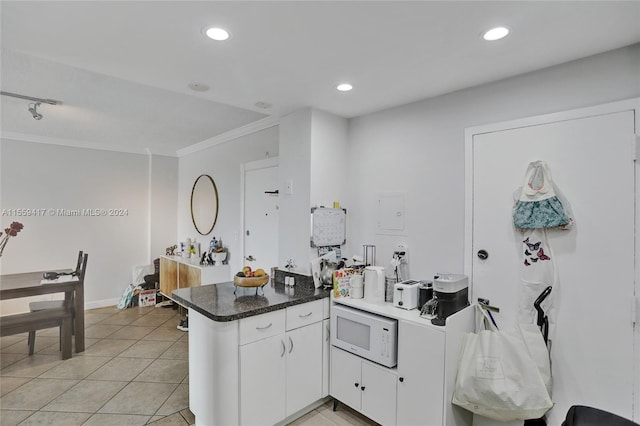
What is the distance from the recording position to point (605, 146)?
1790mm

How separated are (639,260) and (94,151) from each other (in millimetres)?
6190

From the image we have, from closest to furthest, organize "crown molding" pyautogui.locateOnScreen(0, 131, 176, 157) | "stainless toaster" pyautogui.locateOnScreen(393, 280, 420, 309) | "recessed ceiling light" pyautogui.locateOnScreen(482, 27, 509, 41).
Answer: "recessed ceiling light" pyautogui.locateOnScreen(482, 27, 509, 41) → "stainless toaster" pyautogui.locateOnScreen(393, 280, 420, 309) → "crown molding" pyautogui.locateOnScreen(0, 131, 176, 157)

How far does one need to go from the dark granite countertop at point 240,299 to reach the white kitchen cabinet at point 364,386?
52cm

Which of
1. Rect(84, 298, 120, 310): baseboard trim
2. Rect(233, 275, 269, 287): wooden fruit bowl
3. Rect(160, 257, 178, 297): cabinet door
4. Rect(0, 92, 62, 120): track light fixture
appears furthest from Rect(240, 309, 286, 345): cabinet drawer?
Rect(84, 298, 120, 310): baseboard trim

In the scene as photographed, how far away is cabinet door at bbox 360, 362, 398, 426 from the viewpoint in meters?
2.12

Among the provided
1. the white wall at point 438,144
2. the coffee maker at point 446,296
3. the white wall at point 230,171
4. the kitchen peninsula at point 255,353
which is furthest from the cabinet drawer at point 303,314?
the white wall at point 230,171

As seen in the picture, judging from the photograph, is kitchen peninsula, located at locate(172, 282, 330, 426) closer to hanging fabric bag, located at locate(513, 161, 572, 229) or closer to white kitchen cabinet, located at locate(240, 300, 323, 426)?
white kitchen cabinet, located at locate(240, 300, 323, 426)

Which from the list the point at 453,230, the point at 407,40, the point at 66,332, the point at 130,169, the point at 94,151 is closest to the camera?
the point at 407,40

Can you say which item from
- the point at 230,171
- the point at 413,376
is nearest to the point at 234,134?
the point at 230,171

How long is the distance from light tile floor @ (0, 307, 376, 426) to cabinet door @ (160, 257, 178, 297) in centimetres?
71

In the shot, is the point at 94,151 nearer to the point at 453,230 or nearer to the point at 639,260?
the point at 453,230

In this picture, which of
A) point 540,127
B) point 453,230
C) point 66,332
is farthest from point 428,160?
point 66,332

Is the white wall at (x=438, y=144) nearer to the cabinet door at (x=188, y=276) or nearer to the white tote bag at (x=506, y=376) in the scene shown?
the white tote bag at (x=506, y=376)

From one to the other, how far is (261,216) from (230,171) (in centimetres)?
94
